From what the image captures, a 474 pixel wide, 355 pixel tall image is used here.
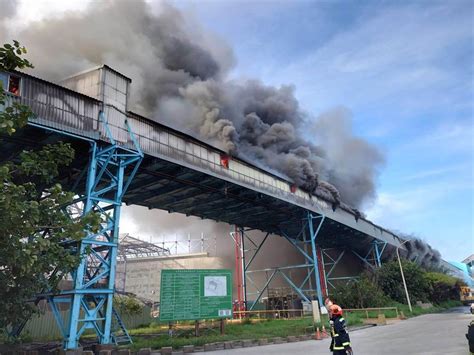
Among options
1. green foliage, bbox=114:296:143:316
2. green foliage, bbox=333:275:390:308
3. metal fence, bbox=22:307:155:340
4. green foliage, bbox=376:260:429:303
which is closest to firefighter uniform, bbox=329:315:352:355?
metal fence, bbox=22:307:155:340

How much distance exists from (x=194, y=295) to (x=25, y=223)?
44.8 feet

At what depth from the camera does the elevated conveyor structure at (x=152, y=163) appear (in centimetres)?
1631

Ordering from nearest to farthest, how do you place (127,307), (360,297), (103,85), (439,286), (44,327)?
(103,85) → (44,327) → (360,297) → (127,307) → (439,286)

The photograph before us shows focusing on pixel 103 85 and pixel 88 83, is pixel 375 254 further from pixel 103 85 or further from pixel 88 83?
pixel 88 83

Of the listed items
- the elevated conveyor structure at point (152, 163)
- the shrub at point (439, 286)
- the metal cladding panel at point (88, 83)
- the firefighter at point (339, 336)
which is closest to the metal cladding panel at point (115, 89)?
the elevated conveyor structure at point (152, 163)

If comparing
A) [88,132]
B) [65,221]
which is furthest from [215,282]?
[65,221]

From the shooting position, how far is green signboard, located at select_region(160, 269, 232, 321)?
58.3 feet

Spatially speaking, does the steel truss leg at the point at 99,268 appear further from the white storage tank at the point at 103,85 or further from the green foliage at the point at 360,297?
the green foliage at the point at 360,297

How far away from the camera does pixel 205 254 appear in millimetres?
55875

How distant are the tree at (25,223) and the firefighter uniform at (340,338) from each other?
527 cm

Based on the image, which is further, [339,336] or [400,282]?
[400,282]

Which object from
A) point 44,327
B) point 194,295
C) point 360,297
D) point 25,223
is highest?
point 25,223

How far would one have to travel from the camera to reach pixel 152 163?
20625 millimetres

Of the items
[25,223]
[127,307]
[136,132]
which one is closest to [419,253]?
[127,307]
